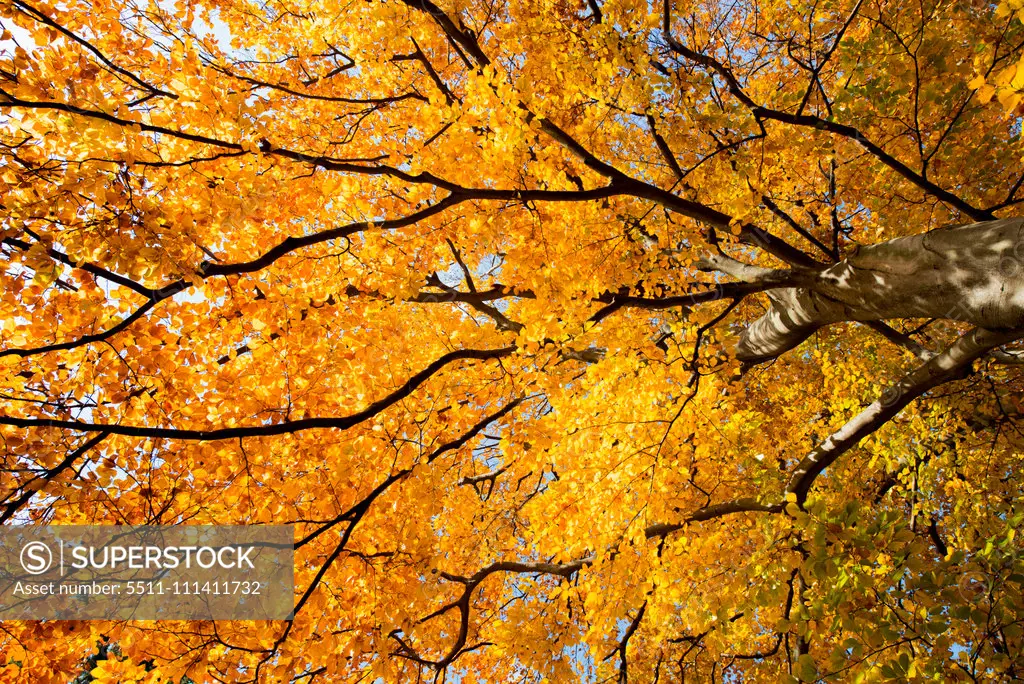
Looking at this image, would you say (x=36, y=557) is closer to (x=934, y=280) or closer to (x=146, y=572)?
(x=146, y=572)

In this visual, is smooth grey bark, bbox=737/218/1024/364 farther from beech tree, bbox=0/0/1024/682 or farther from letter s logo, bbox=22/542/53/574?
letter s logo, bbox=22/542/53/574

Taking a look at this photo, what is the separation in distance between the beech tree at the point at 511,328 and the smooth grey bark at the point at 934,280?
2cm

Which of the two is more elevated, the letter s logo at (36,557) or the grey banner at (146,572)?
the letter s logo at (36,557)

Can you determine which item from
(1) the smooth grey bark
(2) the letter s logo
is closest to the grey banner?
(2) the letter s logo

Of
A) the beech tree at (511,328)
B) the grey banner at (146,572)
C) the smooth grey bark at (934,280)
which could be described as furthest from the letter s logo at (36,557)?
the smooth grey bark at (934,280)

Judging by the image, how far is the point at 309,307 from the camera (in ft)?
16.8

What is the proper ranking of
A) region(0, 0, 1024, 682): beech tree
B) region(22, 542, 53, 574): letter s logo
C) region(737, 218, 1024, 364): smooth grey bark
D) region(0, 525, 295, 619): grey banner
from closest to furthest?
1. region(737, 218, 1024, 364): smooth grey bark
2. region(0, 0, 1024, 682): beech tree
3. region(0, 525, 295, 619): grey banner
4. region(22, 542, 53, 574): letter s logo

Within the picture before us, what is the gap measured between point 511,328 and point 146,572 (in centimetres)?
407

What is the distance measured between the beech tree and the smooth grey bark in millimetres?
20

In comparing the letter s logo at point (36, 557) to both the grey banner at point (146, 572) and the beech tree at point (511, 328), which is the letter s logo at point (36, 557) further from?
the beech tree at point (511, 328)

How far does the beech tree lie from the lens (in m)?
2.95

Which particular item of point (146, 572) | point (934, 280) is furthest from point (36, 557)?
point (934, 280)

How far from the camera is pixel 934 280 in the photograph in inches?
110

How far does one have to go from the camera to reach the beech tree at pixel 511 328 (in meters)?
2.95
